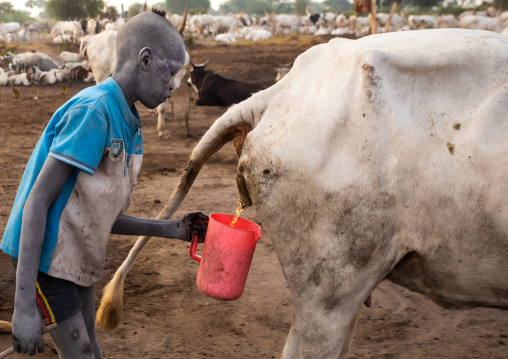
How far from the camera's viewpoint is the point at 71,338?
2.18 metres

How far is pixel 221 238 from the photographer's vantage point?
7.94ft

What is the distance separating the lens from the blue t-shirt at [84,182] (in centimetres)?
201

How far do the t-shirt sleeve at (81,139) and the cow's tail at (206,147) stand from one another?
0.65 m

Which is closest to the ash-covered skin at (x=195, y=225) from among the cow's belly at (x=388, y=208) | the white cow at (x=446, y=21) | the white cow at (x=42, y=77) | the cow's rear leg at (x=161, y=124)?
the cow's belly at (x=388, y=208)

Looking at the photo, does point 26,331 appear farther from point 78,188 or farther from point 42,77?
point 42,77

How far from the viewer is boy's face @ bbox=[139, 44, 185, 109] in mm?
2201

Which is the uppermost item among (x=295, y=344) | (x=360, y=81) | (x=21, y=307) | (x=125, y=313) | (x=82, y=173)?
(x=360, y=81)

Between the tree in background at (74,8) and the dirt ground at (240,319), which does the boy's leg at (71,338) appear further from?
the tree in background at (74,8)

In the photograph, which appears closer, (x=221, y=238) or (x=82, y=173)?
(x=82, y=173)

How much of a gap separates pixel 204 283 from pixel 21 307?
82 centimetres

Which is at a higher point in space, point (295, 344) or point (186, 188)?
point (186, 188)

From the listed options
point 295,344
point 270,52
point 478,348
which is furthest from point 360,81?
point 270,52

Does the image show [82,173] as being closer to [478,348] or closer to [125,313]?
[125,313]

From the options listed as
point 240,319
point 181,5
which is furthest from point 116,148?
point 181,5
